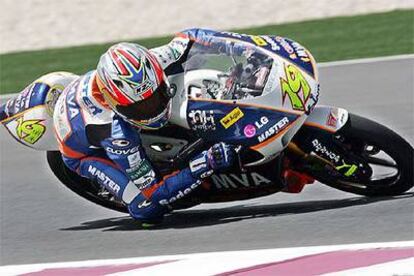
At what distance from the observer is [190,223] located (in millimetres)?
6906

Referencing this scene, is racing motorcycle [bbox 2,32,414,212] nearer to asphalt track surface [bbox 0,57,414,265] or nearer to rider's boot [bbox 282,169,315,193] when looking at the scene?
rider's boot [bbox 282,169,315,193]

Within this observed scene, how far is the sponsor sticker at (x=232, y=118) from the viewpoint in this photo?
6.29 m

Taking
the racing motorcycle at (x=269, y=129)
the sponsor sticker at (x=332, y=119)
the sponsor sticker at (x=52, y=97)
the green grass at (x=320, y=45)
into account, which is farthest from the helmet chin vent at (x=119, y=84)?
the green grass at (x=320, y=45)

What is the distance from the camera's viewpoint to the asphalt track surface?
6168 millimetres

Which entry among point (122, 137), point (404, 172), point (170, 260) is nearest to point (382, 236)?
point (404, 172)

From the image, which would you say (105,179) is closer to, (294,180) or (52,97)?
(52,97)

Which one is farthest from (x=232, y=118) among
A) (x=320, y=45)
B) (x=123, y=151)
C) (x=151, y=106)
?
(x=320, y=45)

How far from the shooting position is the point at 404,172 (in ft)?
21.0

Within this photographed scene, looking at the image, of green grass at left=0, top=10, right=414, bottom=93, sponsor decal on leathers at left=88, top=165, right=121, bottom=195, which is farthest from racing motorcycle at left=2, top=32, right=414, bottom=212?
green grass at left=0, top=10, right=414, bottom=93

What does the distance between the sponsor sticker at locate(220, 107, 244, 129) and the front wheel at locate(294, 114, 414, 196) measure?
0.40 meters

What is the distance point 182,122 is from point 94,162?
0.74m

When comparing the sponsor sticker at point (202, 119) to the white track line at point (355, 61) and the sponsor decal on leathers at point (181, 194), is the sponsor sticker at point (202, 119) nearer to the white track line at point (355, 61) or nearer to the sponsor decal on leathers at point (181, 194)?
the sponsor decal on leathers at point (181, 194)

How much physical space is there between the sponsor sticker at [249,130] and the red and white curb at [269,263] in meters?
0.74

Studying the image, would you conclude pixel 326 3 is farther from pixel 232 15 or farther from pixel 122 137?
pixel 122 137
